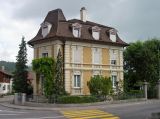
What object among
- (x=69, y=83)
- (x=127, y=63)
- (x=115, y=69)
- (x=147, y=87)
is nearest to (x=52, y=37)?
(x=69, y=83)

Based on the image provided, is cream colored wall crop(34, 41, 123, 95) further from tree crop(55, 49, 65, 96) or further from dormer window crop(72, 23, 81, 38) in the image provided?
tree crop(55, 49, 65, 96)

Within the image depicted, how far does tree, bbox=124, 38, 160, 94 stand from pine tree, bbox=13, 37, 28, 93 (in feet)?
48.1

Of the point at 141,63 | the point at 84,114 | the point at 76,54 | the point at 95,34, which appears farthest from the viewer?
the point at 141,63

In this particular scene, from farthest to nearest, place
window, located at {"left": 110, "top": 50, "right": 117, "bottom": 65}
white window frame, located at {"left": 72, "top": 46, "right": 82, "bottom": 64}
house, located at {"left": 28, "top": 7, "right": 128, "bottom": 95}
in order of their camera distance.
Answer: window, located at {"left": 110, "top": 50, "right": 117, "bottom": 65}
white window frame, located at {"left": 72, "top": 46, "right": 82, "bottom": 64}
house, located at {"left": 28, "top": 7, "right": 128, "bottom": 95}

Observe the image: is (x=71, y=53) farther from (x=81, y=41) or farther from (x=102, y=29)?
(x=102, y=29)

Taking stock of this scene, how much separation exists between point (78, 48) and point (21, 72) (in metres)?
11.8

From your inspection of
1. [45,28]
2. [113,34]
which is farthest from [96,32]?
[45,28]

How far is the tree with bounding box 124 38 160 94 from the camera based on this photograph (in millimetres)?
56406

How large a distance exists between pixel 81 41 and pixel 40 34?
225 inches

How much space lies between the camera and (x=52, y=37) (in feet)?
148

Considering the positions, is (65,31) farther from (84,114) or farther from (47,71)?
(84,114)

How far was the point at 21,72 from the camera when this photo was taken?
179 ft

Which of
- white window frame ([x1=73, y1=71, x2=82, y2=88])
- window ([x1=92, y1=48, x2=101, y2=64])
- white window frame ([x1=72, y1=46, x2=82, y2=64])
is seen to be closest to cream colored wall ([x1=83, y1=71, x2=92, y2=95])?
white window frame ([x1=73, y1=71, x2=82, y2=88])

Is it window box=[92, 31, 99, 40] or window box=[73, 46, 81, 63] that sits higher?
window box=[92, 31, 99, 40]
